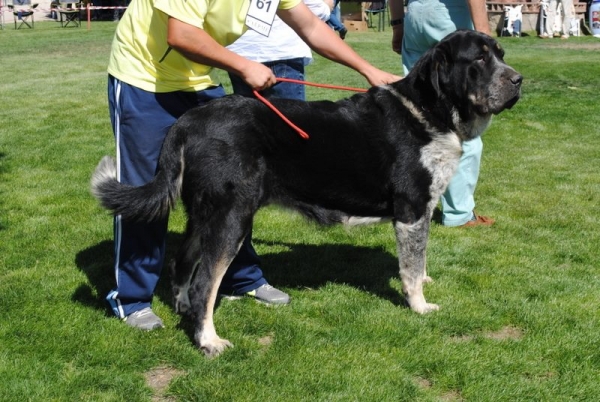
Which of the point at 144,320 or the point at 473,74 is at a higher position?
the point at 473,74

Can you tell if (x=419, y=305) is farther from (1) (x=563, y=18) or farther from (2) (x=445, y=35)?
(1) (x=563, y=18)

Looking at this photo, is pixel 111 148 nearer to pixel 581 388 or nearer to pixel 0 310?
pixel 0 310

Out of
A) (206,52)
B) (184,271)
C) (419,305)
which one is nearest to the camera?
(206,52)

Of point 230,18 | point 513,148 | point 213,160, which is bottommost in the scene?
point 513,148

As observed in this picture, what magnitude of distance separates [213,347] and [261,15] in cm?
187

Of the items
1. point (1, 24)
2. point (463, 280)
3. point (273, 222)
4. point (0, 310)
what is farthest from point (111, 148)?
point (1, 24)

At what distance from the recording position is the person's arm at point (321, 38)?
434cm

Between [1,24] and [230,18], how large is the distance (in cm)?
3420

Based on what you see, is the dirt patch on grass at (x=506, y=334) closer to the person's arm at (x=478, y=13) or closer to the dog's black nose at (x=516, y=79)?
the dog's black nose at (x=516, y=79)

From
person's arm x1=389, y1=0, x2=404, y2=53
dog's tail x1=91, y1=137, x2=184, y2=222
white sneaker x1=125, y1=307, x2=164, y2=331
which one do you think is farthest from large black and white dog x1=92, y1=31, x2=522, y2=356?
person's arm x1=389, y1=0, x2=404, y2=53

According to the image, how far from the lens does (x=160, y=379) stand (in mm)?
3635

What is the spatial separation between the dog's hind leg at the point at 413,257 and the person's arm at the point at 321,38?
96 cm

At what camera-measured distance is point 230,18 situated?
150 inches

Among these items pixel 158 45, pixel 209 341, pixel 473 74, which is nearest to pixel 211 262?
pixel 209 341
